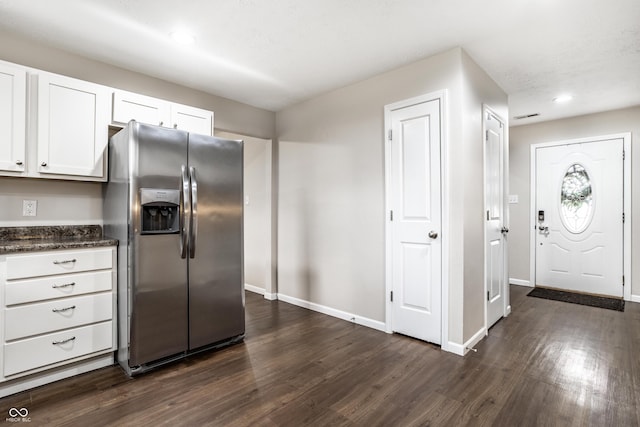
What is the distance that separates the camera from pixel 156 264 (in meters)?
2.36

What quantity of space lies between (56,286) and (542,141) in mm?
5923

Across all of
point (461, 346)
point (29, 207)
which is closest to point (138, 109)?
point (29, 207)

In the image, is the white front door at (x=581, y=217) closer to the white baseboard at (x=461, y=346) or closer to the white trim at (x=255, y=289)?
the white baseboard at (x=461, y=346)

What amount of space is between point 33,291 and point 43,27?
185 cm

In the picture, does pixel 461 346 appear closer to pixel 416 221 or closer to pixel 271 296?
pixel 416 221

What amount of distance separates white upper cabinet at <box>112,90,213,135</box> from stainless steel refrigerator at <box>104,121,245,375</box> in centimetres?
28

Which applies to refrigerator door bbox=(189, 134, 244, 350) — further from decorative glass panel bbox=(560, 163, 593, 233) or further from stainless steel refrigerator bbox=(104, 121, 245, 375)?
decorative glass panel bbox=(560, 163, 593, 233)

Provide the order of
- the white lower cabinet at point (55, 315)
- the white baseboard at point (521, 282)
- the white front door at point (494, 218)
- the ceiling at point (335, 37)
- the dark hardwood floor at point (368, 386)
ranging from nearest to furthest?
the dark hardwood floor at point (368, 386)
the white lower cabinet at point (55, 315)
the ceiling at point (335, 37)
the white front door at point (494, 218)
the white baseboard at point (521, 282)

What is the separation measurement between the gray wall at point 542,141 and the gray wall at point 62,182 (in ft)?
15.8

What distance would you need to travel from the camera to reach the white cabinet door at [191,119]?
2967mm

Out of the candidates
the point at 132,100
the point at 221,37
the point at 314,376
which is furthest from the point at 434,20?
the point at 314,376

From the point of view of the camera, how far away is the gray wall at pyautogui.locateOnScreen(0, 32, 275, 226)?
2420 mm

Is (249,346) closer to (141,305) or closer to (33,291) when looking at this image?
(141,305)

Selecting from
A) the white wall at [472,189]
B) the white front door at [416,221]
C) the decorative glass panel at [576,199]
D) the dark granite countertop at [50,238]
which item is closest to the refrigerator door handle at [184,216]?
the dark granite countertop at [50,238]
